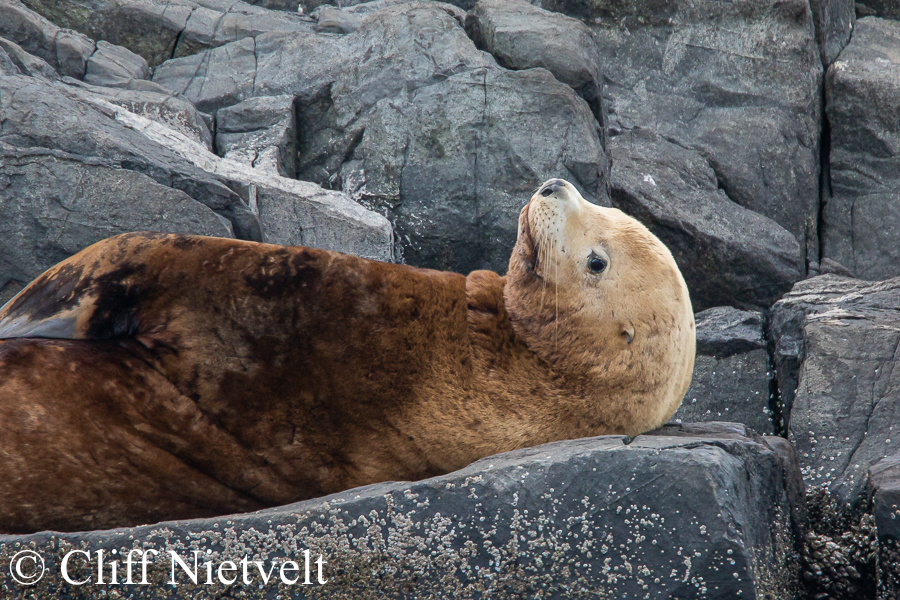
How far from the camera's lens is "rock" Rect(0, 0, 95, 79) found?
359 inches

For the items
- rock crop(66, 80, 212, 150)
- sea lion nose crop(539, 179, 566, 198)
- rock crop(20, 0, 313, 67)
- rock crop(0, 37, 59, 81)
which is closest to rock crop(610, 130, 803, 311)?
rock crop(66, 80, 212, 150)

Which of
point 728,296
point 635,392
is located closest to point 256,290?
point 635,392

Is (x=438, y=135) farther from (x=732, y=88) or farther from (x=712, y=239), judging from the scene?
(x=732, y=88)

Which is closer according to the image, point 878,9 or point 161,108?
point 161,108

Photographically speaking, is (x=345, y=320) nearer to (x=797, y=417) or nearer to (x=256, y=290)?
(x=256, y=290)

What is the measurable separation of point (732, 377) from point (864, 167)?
5.60m

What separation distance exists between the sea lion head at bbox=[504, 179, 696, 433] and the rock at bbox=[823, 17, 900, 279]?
765 centimetres

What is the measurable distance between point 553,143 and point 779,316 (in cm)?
282

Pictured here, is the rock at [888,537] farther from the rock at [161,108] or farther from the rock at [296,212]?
the rock at [161,108]

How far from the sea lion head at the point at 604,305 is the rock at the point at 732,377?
2.58m

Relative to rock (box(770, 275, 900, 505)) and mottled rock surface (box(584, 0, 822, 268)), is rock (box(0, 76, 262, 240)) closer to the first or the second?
rock (box(770, 275, 900, 505))

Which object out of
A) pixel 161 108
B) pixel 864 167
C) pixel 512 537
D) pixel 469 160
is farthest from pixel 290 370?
pixel 864 167

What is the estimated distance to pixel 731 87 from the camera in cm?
1138

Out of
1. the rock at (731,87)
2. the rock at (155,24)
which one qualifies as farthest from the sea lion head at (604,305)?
the rock at (155,24)
